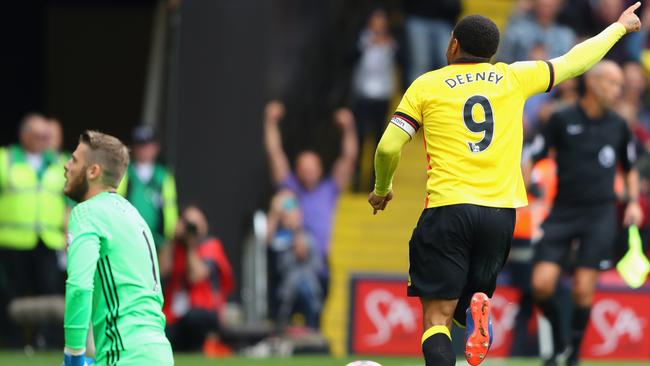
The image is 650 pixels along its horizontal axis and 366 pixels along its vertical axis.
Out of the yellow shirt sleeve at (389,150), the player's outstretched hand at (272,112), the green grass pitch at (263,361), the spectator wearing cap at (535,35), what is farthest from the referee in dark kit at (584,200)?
the player's outstretched hand at (272,112)

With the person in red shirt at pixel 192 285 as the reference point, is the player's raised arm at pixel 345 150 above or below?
above

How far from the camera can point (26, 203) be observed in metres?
15.0

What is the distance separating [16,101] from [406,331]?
7.76 metres

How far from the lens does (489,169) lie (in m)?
7.76

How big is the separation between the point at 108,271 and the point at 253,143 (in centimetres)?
1067

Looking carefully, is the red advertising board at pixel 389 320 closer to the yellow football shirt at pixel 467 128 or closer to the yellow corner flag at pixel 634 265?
the yellow corner flag at pixel 634 265

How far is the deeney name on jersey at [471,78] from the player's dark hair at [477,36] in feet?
0.42

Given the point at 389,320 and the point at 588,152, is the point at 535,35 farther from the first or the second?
the point at 588,152

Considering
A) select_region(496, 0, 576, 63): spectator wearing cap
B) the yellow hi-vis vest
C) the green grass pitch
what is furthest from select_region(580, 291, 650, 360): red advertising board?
the yellow hi-vis vest

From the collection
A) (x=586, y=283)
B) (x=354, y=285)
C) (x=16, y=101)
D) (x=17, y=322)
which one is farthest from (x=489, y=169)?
(x=16, y=101)

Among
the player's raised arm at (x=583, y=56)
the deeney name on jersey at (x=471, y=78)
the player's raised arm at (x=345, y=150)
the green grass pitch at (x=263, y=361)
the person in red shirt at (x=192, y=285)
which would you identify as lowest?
the green grass pitch at (x=263, y=361)

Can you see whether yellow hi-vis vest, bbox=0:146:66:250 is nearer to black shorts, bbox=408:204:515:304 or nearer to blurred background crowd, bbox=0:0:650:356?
blurred background crowd, bbox=0:0:650:356

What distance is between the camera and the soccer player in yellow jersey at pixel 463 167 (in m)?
7.70

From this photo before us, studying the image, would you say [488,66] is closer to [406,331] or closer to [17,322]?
[406,331]
